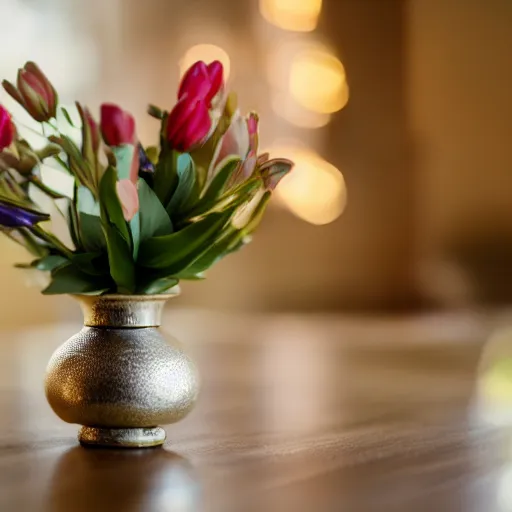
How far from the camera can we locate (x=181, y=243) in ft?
2.39

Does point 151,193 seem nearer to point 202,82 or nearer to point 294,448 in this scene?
point 202,82

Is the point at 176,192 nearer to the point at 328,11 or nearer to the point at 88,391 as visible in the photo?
the point at 88,391

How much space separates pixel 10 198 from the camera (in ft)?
2.34

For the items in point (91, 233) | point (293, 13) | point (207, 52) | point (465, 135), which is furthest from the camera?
point (465, 135)

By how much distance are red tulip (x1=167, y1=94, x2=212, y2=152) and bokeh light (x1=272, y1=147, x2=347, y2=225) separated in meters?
3.88

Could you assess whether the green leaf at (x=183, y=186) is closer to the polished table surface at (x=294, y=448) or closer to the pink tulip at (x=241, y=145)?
the pink tulip at (x=241, y=145)

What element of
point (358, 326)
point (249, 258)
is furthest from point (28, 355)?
point (249, 258)

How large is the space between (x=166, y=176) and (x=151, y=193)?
1.0 inches

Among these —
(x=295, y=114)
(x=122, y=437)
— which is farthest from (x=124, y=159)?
(x=295, y=114)

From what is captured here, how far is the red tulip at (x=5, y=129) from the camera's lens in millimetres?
692

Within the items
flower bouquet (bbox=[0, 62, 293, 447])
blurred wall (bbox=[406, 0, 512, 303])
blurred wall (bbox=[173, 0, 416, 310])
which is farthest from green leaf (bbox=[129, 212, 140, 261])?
blurred wall (bbox=[406, 0, 512, 303])

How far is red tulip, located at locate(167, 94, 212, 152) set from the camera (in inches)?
27.1

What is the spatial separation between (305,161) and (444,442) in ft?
12.6

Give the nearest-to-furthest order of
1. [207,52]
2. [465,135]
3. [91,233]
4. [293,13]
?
1. [91,233]
2. [207,52]
3. [293,13]
4. [465,135]
